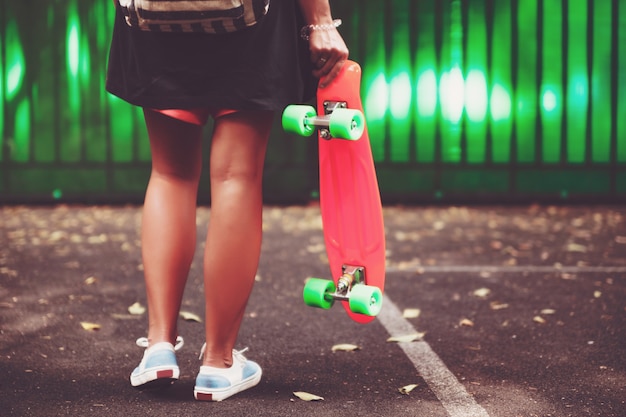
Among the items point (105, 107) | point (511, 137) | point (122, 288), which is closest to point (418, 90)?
point (511, 137)

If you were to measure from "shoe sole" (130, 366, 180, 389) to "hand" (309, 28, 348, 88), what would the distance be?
985mm

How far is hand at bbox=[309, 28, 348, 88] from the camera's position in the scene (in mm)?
2725

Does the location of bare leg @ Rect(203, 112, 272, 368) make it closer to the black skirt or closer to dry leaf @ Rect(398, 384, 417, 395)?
the black skirt

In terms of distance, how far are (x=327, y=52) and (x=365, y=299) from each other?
0.74 m

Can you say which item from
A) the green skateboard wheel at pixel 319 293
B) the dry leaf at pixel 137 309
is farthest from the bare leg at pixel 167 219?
the dry leaf at pixel 137 309

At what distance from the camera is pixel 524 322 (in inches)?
153

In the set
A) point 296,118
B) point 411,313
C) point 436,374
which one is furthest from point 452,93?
point 296,118

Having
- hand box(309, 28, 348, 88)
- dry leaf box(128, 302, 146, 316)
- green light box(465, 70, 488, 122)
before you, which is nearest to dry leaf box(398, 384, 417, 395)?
hand box(309, 28, 348, 88)

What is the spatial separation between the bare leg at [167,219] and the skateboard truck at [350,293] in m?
0.41

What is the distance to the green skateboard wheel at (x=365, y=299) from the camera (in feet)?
8.96

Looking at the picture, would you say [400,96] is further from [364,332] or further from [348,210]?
[348,210]

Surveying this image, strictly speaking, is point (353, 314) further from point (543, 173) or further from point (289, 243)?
point (543, 173)

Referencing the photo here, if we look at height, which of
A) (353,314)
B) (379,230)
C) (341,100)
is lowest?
(353,314)

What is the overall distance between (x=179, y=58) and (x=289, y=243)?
12.3ft
